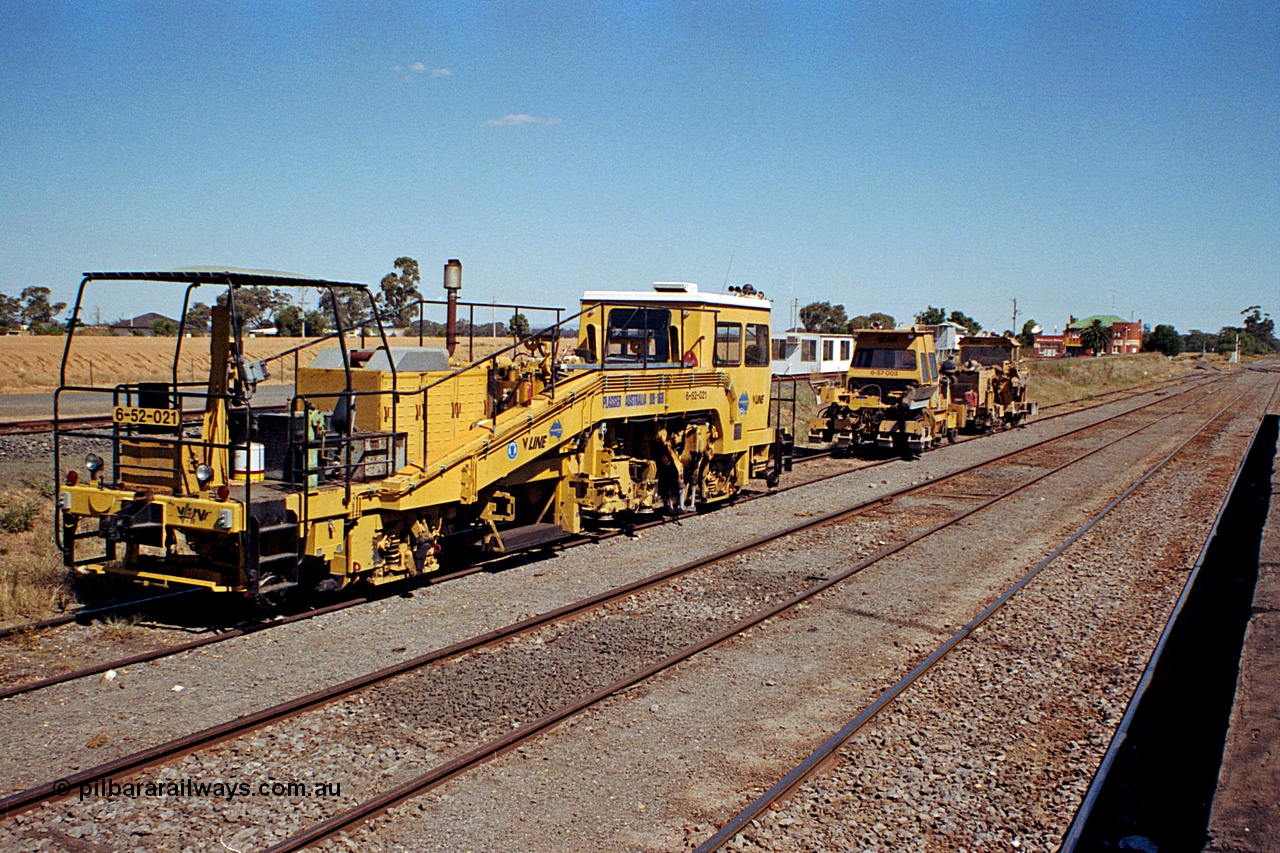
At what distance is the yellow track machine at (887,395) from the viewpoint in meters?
21.2

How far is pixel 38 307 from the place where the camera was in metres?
85.2

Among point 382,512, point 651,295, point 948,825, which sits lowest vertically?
point 948,825

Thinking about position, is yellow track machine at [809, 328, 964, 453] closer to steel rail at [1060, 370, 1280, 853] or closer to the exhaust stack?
steel rail at [1060, 370, 1280, 853]

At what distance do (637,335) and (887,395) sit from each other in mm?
9986

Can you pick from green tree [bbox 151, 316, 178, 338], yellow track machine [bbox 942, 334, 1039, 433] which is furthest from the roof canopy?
green tree [bbox 151, 316, 178, 338]

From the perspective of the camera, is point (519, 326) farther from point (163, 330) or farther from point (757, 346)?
point (163, 330)

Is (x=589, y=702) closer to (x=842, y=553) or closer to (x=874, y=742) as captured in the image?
(x=874, y=742)

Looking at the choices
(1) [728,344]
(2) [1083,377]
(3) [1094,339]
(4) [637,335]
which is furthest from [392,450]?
(3) [1094,339]

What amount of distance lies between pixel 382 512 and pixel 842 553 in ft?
18.9

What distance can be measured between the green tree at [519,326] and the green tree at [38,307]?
87032 mm

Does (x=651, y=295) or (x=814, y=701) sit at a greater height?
(x=651, y=295)

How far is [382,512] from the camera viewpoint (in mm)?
8812

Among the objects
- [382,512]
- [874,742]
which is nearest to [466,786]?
[874,742]

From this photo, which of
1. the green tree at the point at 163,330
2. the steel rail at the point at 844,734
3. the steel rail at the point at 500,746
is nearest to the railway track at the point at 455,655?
the steel rail at the point at 500,746
